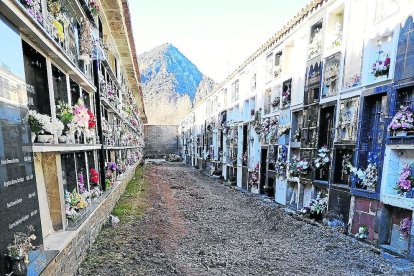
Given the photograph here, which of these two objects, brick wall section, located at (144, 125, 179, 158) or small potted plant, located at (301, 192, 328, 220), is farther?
brick wall section, located at (144, 125, 179, 158)

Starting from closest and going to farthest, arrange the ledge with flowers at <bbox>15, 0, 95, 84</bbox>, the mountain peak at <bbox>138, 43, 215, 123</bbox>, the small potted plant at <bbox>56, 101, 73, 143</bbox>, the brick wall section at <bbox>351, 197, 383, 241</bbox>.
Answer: the ledge with flowers at <bbox>15, 0, 95, 84</bbox>, the small potted plant at <bbox>56, 101, 73, 143</bbox>, the brick wall section at <bbox>351, 197, 383, 241</bbox>, the mountain peak at <bbox>138, 43, 215, 123</bbox>

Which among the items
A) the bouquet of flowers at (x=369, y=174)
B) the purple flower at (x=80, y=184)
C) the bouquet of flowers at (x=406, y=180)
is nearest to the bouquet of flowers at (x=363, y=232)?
the bouquet of flowers at (x=369, y=174)

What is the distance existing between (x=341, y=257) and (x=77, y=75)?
8.07 metres

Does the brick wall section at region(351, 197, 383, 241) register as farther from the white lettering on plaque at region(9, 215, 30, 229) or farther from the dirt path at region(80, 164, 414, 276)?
the white lettering on plaque at region(9, 215, 30, 229)

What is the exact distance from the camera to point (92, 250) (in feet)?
20.8

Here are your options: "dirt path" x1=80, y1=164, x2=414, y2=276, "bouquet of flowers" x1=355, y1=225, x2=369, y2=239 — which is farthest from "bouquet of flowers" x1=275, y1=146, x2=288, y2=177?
Answer: "bouquet of flowers" x1=355, y1=225, x2=369, y2=239

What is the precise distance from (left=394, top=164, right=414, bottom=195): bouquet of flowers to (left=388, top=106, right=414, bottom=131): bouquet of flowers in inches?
39.7

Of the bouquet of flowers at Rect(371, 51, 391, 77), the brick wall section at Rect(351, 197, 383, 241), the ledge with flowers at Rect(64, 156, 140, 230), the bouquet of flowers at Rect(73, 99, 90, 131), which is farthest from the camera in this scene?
the brick wall section at Rect(351, 197, 383, 241)

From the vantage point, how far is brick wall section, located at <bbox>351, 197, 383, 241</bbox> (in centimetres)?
760

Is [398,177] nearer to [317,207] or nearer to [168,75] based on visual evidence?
[317,207]

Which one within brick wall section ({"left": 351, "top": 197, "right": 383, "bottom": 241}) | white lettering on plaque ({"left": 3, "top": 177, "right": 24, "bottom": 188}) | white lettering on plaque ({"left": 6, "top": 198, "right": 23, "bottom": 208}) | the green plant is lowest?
brick wall section ({"left": 351, "top": 197, "right": 383, "bottom": 241})

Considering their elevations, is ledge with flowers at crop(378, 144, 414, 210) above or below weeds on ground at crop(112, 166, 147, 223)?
above

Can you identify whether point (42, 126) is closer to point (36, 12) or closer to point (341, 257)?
point (36, 12)

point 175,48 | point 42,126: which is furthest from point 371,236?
point 175,48
